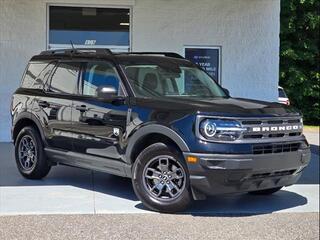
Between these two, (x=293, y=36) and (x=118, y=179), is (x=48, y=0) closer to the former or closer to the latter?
(x=118, y=179)

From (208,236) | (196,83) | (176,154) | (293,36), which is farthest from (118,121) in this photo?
(293,36)

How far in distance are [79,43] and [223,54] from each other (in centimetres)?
342

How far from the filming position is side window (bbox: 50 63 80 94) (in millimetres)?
8242

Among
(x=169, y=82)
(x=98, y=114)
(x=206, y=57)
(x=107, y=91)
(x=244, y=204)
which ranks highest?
(x=206, y=57)

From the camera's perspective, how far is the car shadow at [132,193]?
7330 mm

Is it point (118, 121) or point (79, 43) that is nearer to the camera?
point (118, 121)

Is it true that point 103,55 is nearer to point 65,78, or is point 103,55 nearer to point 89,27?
point 65,78

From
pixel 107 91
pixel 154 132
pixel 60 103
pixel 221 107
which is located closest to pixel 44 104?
pixel 60 103

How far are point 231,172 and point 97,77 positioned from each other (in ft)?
8.05

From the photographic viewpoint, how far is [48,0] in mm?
13242

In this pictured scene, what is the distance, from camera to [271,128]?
6.95m

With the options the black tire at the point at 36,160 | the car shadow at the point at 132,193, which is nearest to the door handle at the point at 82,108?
the black tire at the point at 36,160

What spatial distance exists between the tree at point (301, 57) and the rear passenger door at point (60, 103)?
59.7 feet

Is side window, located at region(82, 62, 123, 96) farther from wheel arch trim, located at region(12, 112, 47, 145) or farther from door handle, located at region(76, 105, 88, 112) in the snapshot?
wheel arch trim, located at region(12, 112, 47, 145)
